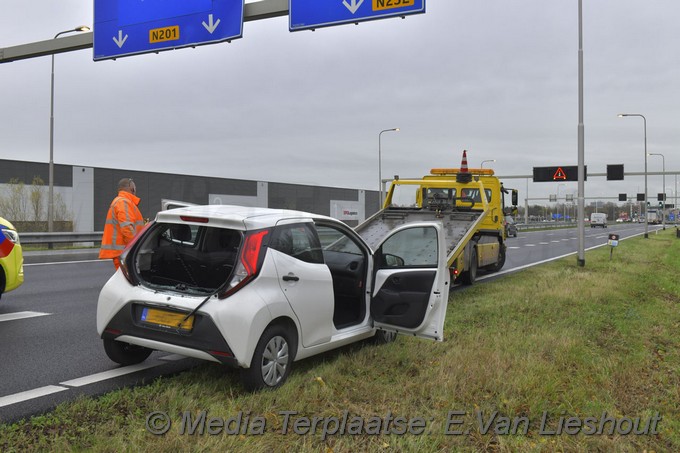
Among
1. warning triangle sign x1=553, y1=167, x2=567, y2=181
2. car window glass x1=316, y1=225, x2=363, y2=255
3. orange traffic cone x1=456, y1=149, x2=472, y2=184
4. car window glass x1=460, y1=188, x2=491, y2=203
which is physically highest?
warning triangle sign x1=553, y1=167, x2=567, y2=181

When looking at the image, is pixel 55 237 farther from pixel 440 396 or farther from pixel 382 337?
pixel 440 396

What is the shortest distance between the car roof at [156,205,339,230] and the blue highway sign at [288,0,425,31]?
5716mm

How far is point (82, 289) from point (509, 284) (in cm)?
835

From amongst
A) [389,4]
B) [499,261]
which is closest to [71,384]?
[389,4]

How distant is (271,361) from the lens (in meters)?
4.50

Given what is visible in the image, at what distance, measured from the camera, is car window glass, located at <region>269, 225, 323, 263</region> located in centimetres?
473

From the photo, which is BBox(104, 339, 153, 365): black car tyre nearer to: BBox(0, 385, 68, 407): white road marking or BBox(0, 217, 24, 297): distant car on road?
BBox(0, 385, 68, 407): white road marking

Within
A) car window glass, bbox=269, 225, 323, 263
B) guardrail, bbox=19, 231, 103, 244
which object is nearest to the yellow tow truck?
car window glass, bbox=269, 225, 323, 263

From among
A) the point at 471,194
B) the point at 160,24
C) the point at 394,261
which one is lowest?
the point at 394,261

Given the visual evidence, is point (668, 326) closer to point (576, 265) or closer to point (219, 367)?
point (219, 367)

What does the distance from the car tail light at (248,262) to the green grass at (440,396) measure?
830 mm

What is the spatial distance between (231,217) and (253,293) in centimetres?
67

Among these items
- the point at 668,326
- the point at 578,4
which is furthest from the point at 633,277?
the point at 578,4

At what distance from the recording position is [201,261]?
5.12 m
